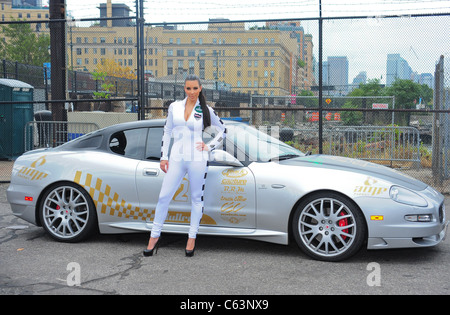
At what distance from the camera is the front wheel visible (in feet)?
16.4

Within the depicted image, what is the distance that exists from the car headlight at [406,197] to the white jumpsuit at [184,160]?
170 cm

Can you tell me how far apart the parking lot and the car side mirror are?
90 cm

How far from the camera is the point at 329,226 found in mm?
5059

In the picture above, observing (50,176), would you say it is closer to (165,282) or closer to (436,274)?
(165,282)

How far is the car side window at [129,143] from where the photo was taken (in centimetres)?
588

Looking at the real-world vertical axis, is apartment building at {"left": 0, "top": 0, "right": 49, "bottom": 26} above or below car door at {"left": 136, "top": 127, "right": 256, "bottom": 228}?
above

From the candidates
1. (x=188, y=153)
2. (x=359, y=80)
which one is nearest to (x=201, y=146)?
(x=188, y=153)

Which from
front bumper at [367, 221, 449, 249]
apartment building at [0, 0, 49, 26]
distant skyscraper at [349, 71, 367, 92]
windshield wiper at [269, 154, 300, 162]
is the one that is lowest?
front bumper at [367, 221, 449, 249]

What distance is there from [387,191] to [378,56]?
17.0ft

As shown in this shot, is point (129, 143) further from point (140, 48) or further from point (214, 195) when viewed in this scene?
point (140, 48)

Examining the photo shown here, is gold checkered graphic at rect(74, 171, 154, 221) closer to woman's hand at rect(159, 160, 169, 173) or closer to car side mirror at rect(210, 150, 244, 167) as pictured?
woman's hand at rect(159, 160, 169, 173)

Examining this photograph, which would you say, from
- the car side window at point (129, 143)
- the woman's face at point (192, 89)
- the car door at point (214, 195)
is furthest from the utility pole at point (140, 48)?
the woman's face at point (192, 89)

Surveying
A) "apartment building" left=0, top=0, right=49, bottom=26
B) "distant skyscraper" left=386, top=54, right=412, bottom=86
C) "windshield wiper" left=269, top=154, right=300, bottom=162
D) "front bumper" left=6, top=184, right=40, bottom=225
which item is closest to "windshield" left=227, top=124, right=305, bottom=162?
"windshield wiper" left=269, top=154, right=300, bottom=162

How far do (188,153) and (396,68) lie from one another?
5.79m
